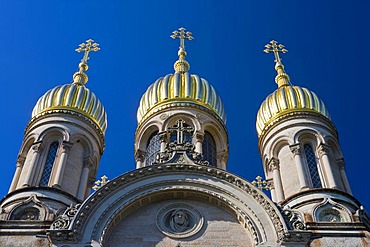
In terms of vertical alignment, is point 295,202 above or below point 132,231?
above

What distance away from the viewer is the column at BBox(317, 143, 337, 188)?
20.2 m

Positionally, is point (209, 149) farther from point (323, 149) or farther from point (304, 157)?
point (323, 149)

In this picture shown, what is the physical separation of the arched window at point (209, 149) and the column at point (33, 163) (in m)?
6.59

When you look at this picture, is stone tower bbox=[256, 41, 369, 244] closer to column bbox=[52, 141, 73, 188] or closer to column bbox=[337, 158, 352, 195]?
column bbox=[337, 158, 352, 195]

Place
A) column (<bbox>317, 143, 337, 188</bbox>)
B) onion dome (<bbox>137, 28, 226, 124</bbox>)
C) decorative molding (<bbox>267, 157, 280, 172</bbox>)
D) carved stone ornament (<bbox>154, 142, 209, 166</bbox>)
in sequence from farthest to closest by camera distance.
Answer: onion dome (<bbox>137, 28, 226, 124</bbox>), decorative molding (<bbox>267, 157, 280, 172</bbox>), column (<bbox>317, 143, 337, 188</bbox>), carved stone ornament (<bbox>154, 142, 209, 166</bbox>)

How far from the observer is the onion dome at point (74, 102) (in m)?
23.2

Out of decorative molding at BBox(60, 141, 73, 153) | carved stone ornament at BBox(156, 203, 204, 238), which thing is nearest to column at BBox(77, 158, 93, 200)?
decorative molding at BBox(60, 141, 73, 153)

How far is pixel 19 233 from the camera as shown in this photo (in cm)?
1672

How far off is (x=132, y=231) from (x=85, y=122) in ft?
23.9

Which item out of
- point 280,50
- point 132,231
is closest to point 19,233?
point 132,231

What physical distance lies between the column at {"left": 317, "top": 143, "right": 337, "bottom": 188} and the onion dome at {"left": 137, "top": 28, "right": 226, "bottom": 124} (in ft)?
19.1

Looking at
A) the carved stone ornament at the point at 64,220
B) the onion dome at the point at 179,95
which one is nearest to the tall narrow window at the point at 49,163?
the carved stone ornament at the point at 64,220

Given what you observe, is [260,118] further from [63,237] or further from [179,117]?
[63,237]

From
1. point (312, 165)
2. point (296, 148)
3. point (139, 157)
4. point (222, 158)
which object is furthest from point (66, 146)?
point (312, 165)
